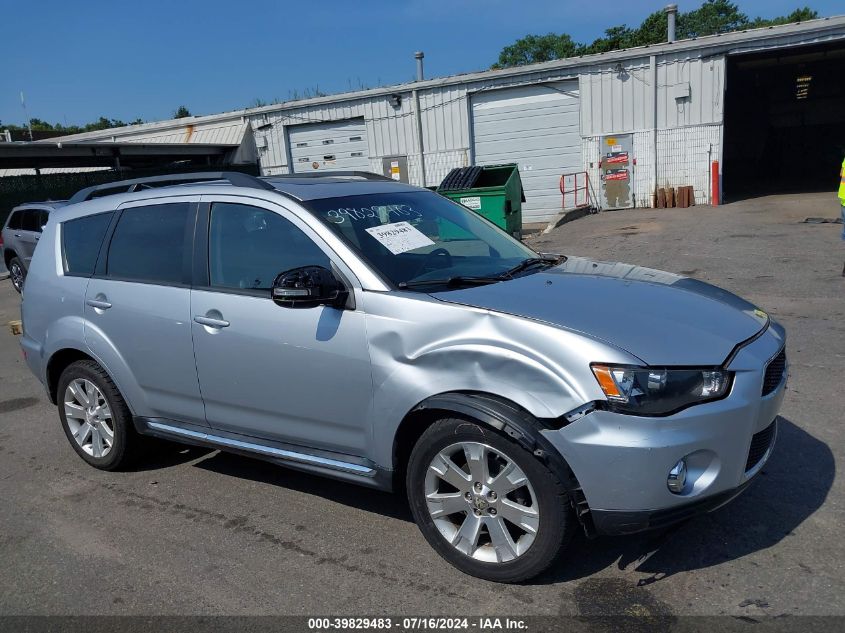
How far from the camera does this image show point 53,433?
18.3 feet

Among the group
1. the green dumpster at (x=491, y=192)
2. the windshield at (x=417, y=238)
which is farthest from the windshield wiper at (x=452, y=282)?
the green dumpster at (x=491, y=192)

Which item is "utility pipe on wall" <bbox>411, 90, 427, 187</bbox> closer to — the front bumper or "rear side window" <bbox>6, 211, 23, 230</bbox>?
"rear side window" <bbox>6, 211, 23, 230</bbox>

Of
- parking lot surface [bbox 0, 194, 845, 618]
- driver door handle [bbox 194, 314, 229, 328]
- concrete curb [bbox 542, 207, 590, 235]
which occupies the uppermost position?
driver door handle [bbox 194, 314, 229, 328]

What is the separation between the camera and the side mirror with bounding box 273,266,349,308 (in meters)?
3.31

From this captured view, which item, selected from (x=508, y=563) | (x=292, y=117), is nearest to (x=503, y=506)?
(x=508, y=563)

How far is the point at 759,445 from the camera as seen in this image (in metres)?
3.07

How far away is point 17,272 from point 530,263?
565 inches

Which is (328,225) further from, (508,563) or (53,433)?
(53,433)

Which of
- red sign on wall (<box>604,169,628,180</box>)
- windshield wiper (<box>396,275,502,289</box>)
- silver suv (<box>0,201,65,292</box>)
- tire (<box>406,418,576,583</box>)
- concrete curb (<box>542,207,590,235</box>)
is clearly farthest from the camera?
red sign on wall (<box>604,169,628,180</box>)

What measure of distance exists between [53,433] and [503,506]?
13.6 feet

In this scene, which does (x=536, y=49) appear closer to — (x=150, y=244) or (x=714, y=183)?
(x=714, y=183)

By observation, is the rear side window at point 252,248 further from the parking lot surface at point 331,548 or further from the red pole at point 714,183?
the red pole at point 714,183

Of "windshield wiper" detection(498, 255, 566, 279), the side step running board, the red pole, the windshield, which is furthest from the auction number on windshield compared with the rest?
the red pole

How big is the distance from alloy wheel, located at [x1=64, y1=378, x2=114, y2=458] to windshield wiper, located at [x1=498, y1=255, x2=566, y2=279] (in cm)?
272
